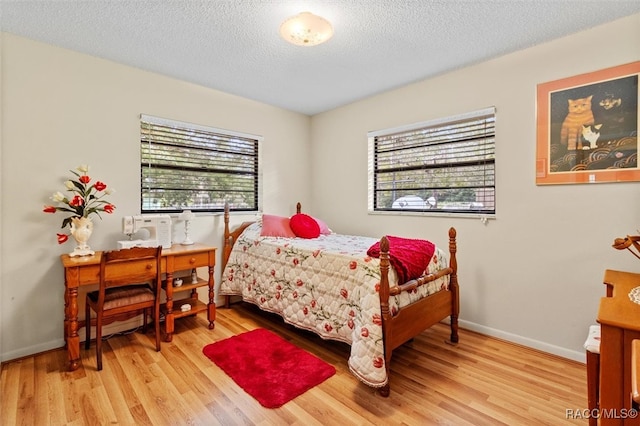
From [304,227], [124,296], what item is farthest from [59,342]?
[304,227]

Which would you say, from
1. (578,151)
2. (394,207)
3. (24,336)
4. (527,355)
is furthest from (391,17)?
(24,336)

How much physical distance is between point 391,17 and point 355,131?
1.72m

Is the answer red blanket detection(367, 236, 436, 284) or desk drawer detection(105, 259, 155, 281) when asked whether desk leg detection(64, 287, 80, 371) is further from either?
red blanket detection(367, 236, 436, 284)

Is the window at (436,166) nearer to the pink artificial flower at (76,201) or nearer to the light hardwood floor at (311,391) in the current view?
the light hardwood floor at (311,391)

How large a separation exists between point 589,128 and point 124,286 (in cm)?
370

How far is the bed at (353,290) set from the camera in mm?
1874

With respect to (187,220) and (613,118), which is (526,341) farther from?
(187,220)

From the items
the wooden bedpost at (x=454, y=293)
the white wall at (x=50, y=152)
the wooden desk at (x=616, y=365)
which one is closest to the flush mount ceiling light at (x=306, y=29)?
the white wall at (x=50, y=152)

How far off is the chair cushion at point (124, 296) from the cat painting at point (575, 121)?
3353mm

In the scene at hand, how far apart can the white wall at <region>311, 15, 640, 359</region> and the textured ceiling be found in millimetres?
141

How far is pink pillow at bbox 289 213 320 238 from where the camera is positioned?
3.16 meters

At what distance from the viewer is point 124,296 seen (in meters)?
2.28

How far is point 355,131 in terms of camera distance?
146 inches

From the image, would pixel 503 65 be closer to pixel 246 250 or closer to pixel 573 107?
pixel 573 107
